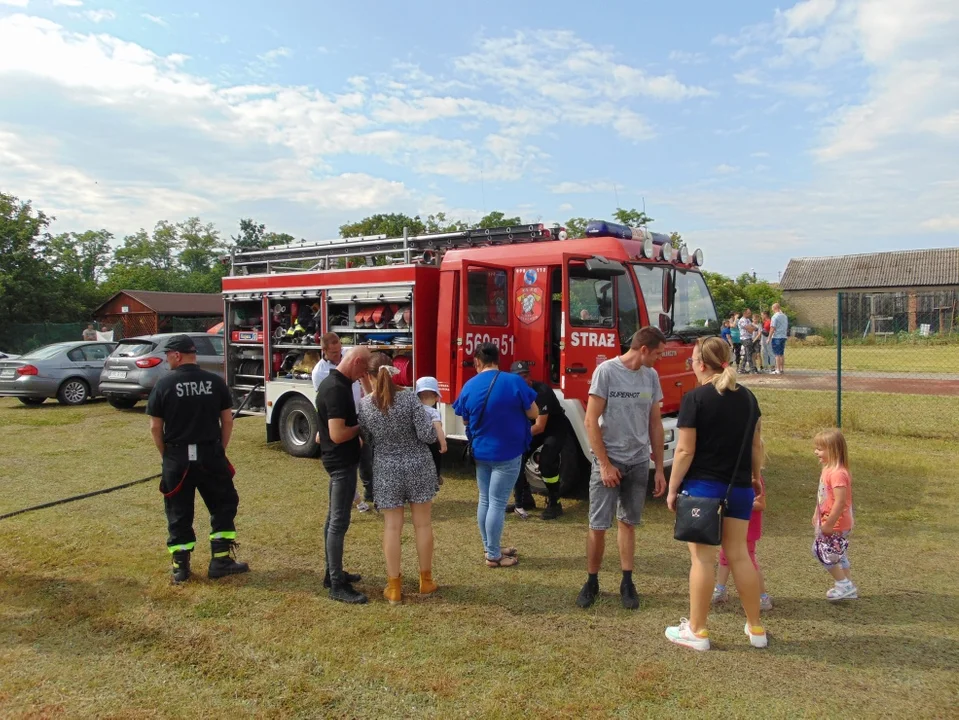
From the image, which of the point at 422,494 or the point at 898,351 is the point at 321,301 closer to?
the point at 422,494

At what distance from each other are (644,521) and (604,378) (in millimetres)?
2489

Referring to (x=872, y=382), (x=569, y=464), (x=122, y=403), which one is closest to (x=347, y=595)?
(x=569, y=464)

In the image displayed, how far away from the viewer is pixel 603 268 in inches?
243

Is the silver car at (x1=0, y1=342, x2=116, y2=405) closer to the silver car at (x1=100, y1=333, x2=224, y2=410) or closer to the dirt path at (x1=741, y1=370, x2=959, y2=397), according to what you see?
the silver car at (x1=100, y1=333, x2=224, y2=410)

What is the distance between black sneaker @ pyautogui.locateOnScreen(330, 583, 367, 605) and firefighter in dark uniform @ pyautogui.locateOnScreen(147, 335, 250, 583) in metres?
0.94

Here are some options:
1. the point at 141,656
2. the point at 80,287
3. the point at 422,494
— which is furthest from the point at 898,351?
the point at 80,287

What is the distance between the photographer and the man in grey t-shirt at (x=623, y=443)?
14.1 feet

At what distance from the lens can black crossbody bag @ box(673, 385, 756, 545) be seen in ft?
11.9

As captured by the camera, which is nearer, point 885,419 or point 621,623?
point 621,623

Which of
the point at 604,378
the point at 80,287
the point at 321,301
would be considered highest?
the point at 80,287

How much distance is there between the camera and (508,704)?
10.7 ft

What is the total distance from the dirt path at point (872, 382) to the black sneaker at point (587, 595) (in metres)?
10.2

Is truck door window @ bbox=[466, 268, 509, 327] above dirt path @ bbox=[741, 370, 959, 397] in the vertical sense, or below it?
above

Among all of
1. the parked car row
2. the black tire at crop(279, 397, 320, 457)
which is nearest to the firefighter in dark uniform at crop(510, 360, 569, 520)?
the black tire at crop(279, 397, 320, 457)
